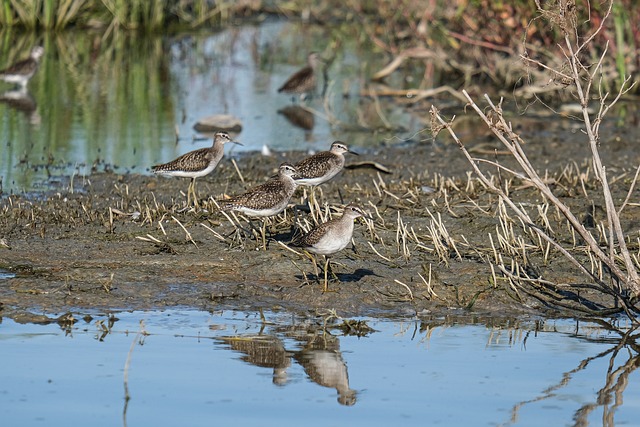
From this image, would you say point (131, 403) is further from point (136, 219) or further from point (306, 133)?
point (306, 133)

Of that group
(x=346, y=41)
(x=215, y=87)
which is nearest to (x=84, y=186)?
(x=215, y=87)

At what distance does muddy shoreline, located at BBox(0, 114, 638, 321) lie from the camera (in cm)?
857

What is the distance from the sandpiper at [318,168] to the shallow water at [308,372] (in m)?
2.93

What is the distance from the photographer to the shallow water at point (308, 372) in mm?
6324

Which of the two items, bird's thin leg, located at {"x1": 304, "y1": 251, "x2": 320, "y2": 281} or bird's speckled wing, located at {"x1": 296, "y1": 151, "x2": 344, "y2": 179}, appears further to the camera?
bird's speckled wing, located at {"x1": 296, "y1": 151, "x2": 344, "y2": 179}

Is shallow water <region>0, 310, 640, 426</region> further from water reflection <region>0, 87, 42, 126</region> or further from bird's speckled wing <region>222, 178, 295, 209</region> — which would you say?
water reflection <region>0, 87, 42, 126</region>

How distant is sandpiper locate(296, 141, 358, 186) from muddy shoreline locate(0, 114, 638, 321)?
31 centimetres

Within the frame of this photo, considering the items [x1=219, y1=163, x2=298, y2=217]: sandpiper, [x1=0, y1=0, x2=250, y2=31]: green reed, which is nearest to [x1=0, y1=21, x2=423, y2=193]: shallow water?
[x1=0, y1=0, x2=250, y2=31]: green reed

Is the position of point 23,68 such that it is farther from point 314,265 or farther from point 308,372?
point 308,372

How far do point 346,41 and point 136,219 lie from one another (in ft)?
61.8

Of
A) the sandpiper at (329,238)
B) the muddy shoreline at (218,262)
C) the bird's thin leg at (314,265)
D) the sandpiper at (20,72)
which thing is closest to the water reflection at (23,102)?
the sandpiper at (20,72)

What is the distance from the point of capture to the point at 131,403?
640cm

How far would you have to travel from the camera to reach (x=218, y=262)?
9.38 meters

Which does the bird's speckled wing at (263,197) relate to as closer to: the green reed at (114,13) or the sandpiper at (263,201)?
the sandpiper at (263,201)
